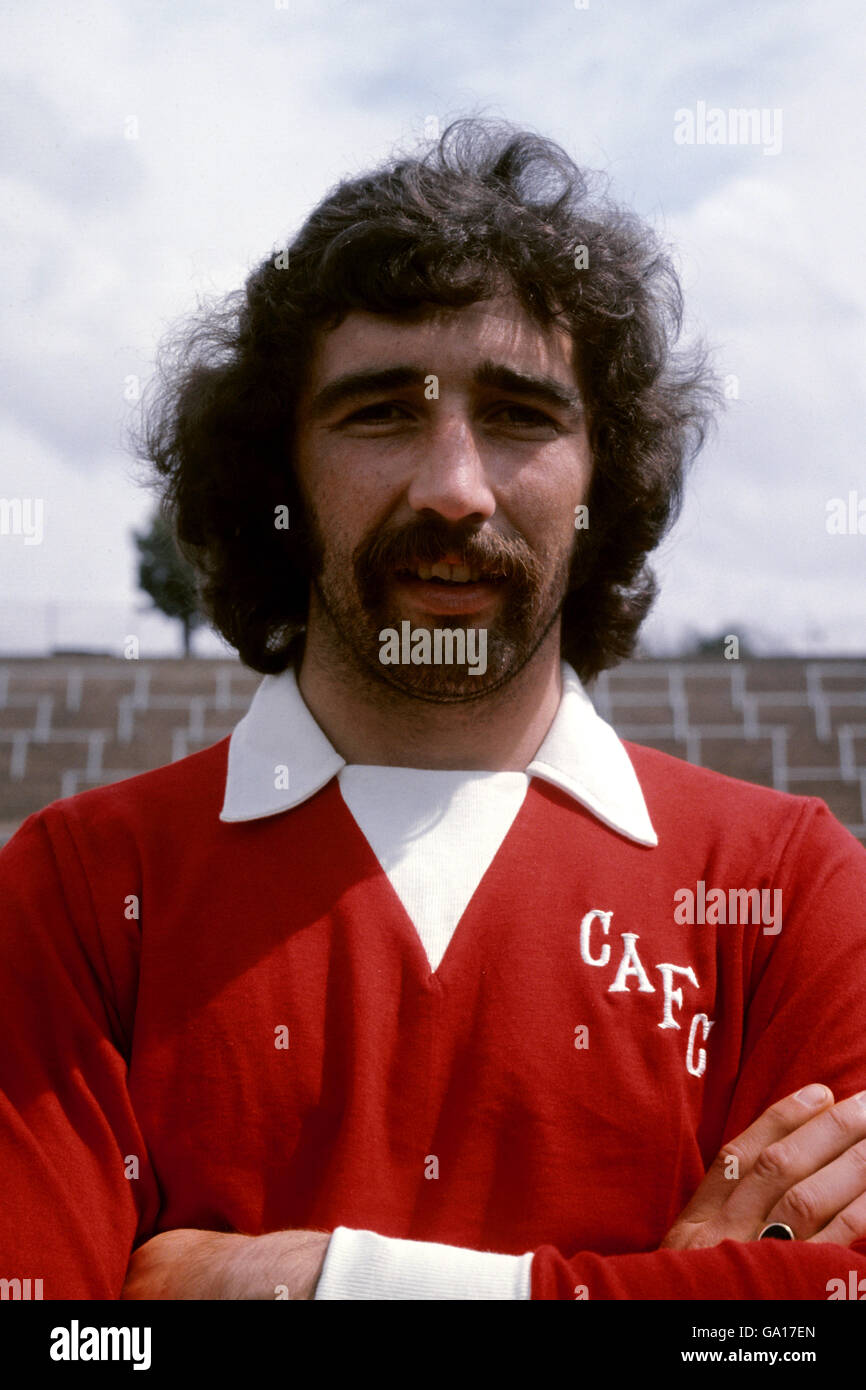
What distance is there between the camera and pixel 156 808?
6.55 feet

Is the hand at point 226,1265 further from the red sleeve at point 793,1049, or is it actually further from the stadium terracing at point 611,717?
the stadium terracing at point 611,717

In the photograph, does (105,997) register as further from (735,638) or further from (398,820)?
(735,638)

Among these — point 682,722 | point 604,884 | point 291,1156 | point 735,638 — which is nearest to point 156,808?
point 291,1156

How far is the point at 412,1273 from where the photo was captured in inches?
61.4

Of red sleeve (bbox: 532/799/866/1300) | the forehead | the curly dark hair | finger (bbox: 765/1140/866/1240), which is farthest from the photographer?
the curly dark hair

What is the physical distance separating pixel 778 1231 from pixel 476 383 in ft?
4.39

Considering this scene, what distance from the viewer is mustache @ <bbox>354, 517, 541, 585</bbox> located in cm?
Answer: 192

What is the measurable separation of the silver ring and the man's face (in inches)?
35.8

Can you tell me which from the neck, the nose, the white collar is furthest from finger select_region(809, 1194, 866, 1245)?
the nose

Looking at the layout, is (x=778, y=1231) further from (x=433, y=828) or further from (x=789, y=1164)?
(x=433, y=828)

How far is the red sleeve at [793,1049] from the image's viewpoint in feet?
5.01

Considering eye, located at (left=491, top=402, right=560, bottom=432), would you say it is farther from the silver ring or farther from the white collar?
the silver ring

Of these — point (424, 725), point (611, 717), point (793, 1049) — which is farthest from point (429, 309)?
point (611, 717)

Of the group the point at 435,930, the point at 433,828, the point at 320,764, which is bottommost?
the point at 435,930
